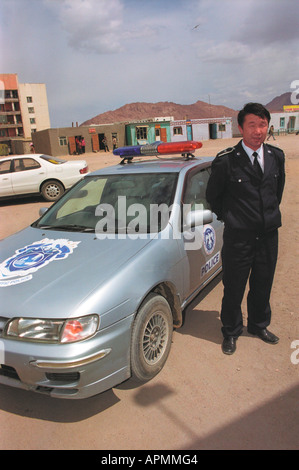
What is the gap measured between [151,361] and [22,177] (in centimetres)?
848

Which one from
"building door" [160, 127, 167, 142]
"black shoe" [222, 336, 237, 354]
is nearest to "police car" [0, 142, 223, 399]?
"black shoe" [222, 336, 237, 354]

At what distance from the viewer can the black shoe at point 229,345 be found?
9.62 ft

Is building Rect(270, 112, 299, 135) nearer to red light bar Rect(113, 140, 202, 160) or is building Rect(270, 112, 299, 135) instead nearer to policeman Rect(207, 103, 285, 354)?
red light bar Rect(113, 140, 202, 160)

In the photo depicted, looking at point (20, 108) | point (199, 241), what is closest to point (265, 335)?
point (199, 241)

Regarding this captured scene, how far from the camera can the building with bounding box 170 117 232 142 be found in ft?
161

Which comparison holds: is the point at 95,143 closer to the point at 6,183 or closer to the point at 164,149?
the point at 6,183

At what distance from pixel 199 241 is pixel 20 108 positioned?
7721 centimetres

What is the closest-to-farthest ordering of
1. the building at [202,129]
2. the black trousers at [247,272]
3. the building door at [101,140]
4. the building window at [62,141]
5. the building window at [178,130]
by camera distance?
the black trousers at [247,272] < the building window at [62,141] < the building door at [101,140] < the building window at [178,130] < the building at [202,129]

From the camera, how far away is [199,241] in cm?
329

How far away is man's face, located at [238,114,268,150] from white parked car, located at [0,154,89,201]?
794 cm

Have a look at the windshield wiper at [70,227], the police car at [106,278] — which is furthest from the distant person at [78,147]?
the windshield wiper at [70,227]

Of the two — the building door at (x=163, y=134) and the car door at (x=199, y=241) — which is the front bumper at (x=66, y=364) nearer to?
the car door at (x=199, y=241)

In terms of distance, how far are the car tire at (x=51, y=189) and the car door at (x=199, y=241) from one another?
6938 millimetres
